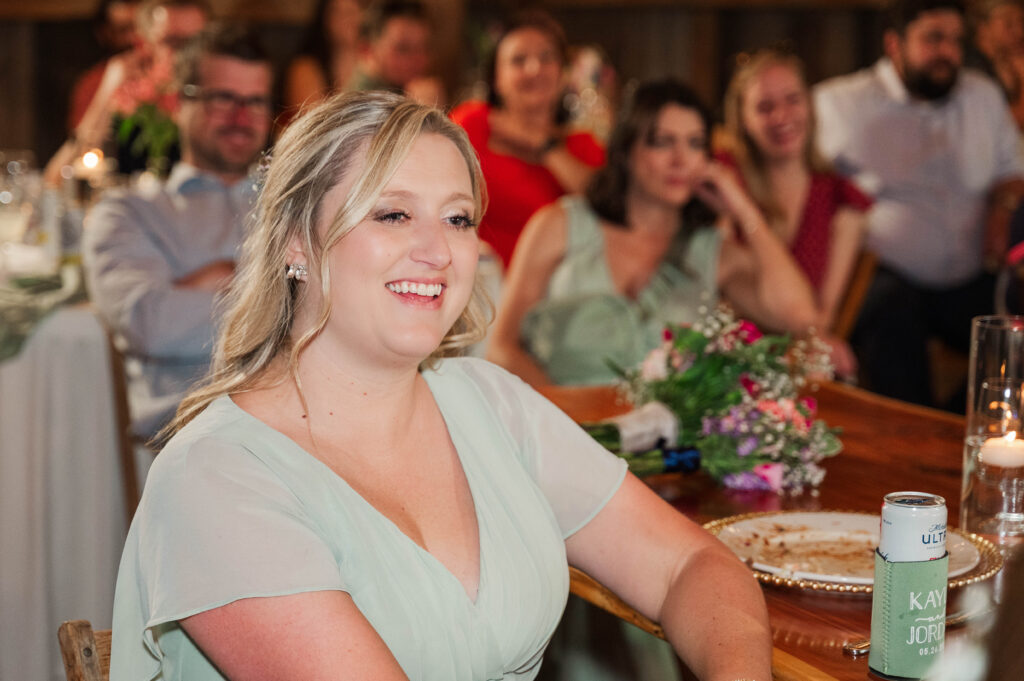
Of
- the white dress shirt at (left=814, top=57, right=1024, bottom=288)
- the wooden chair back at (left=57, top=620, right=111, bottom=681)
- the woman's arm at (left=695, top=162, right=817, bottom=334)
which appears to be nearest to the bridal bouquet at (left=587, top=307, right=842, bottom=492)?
the wooden chair back at (left=57, top=620, right=111, bottom=681)

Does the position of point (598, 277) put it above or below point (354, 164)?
below

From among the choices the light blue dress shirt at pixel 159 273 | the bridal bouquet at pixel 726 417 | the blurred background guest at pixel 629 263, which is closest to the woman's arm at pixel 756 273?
the blurred background guest at pixel 629 263

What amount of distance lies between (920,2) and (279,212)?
141 inches

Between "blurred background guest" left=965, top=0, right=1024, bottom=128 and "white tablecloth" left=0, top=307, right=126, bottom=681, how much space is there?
142 inches

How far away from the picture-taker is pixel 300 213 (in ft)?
4.60

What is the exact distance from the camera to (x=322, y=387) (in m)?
1.42

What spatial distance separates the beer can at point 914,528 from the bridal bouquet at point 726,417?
66 centimetres

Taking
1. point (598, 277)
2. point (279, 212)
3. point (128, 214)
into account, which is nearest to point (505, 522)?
point (279, 212)

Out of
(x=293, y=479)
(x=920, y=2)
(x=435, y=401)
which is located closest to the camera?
(x=293, y=479)

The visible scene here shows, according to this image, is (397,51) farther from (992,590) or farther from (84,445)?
(992,590)

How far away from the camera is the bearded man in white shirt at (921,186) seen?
4.46 meters

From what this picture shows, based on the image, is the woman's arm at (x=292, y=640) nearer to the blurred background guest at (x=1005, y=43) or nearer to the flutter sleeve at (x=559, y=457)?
the flutter sleeve at (x=559, y=457)

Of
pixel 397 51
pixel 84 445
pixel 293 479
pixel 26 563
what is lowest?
pixel 26 563

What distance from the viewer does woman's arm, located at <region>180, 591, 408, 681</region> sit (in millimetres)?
1172
